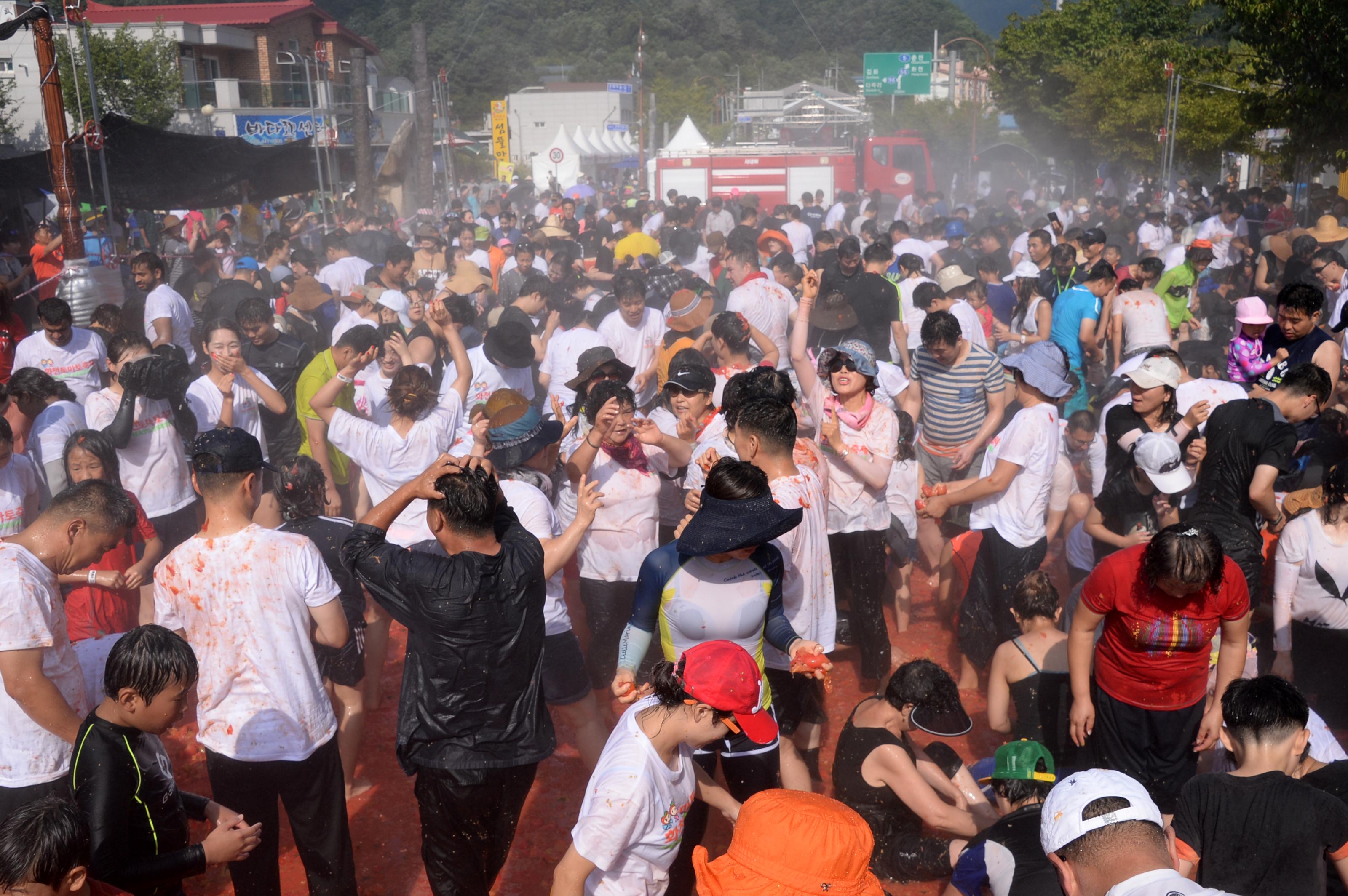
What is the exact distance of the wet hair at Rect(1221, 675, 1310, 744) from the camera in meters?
2.90

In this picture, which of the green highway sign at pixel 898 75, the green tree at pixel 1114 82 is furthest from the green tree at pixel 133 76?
the green highway sign at pixel 898 75

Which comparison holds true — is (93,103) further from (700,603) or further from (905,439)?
(700,603)

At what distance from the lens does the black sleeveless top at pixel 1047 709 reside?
14.1 feet

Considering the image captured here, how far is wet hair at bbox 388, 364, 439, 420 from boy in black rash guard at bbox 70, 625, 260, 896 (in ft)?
8.64

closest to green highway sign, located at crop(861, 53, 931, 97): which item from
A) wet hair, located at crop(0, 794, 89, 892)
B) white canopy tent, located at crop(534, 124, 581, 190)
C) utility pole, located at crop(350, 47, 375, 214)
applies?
white canopy tent, located at crop(534, 124, 581, 190)

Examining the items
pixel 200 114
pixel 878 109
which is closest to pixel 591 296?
pixel 200 114

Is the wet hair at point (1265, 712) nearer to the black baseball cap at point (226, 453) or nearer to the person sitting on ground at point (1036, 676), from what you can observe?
the person sitting on ground at point (1036, 676)

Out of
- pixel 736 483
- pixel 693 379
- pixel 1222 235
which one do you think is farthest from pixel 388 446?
pixel 1222 235

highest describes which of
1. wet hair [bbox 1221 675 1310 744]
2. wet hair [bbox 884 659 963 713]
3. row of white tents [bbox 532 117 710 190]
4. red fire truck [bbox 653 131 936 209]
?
row of white tents [bbox 532 117 710 190]

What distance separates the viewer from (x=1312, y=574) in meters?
4.38

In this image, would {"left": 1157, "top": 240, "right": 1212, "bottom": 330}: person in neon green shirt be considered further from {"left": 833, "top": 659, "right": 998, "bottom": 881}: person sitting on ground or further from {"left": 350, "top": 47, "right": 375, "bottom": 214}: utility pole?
{"left": 350, "top": 47, "right": 375, "bottom": 214}: utility pole

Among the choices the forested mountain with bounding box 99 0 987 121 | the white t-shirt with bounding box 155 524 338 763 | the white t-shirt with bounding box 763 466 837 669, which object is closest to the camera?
the white t-shirt with bounding box 155 524 338 763

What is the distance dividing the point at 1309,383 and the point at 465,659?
418 centimetres

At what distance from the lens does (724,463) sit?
3395mm
